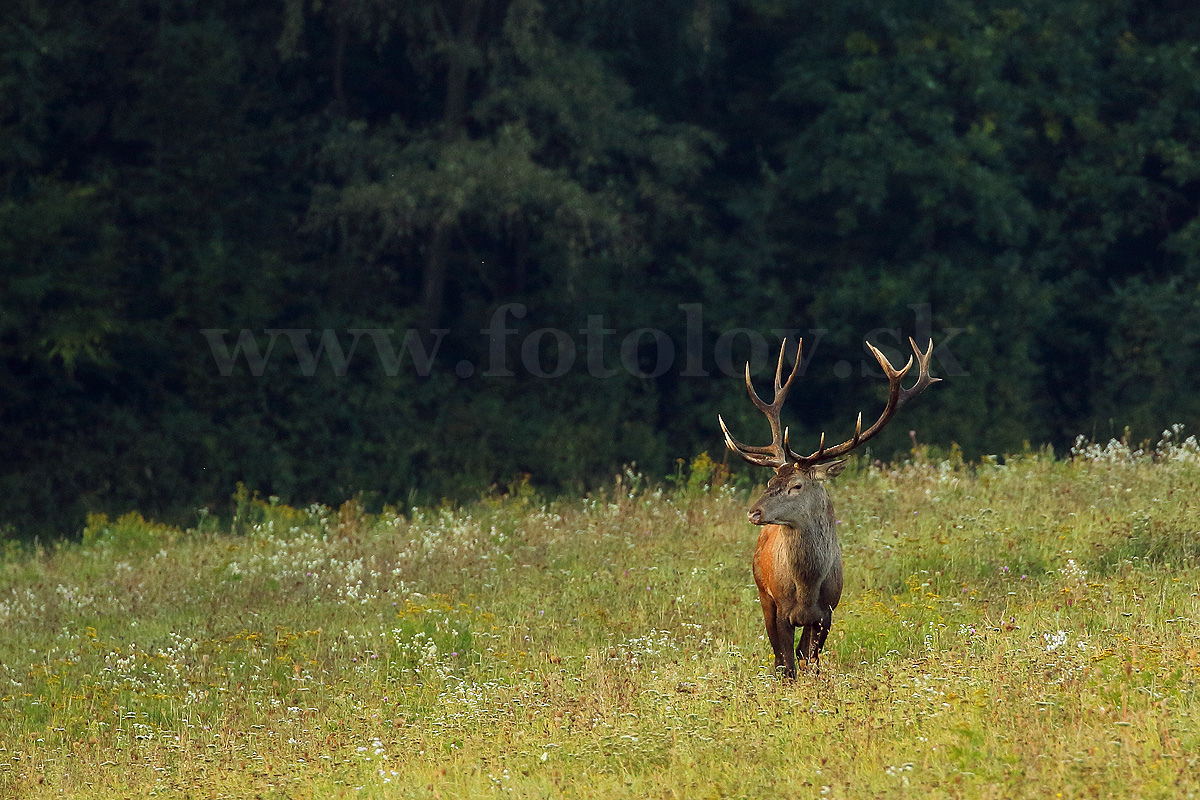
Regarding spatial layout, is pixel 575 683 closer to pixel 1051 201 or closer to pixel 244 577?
pixel 244 577

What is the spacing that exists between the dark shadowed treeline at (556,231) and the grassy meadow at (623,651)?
6147 millimetres

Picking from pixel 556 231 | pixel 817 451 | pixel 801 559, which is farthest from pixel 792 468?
pixel 556 231

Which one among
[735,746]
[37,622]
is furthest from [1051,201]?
[735,746]

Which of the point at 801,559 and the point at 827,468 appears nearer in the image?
the point at 801,559

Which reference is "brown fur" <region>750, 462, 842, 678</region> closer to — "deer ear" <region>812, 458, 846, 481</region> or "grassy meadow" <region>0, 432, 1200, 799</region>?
"deer ear" <region>812, 458, 846, 481</region>

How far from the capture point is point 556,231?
23.4 meters

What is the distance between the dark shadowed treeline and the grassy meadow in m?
6.15

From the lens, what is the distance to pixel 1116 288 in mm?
25828

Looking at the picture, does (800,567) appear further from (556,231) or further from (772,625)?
(556,231)

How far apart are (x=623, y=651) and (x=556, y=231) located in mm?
14466

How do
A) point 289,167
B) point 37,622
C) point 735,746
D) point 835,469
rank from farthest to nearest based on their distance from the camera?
1. point 289,167
2. point 37,622
3. point 835,469
4. point 735,746

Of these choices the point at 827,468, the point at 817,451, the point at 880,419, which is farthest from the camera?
the point at 880,419

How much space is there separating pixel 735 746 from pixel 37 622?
25.0 ft

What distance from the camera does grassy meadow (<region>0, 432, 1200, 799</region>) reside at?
6.58m
